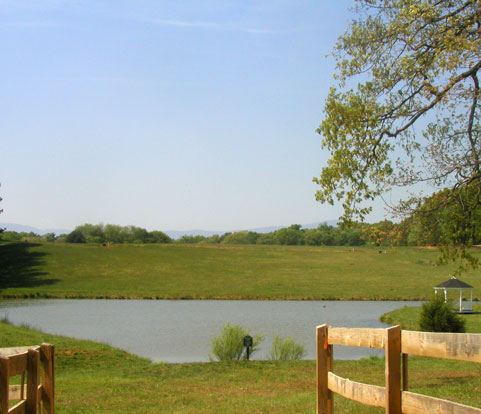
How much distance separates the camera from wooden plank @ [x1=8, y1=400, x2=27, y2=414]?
523 cm

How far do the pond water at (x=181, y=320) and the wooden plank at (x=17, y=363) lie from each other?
15175 millimetres

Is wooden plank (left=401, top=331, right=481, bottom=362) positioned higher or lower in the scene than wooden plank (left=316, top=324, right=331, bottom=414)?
higher

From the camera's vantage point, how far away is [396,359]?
518cm

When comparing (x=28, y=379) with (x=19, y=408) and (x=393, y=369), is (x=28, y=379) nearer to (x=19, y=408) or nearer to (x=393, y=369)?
(x=19, y=408)

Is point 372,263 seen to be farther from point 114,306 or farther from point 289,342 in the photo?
point 289,342

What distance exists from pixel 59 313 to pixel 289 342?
878 inches

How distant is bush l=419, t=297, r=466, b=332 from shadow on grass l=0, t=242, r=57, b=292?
41552mm

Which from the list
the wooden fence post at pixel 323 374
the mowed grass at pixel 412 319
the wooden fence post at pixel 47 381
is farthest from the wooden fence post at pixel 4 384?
the mowed grass at pixel 412 319

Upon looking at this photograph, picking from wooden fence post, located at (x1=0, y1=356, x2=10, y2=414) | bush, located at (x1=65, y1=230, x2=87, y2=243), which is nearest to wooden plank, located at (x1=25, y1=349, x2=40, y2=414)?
wooden fence post, located at (x1=0, y1=356, x2=10, y2=414)

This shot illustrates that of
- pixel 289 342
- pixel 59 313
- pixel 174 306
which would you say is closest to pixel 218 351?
pixel 289 342

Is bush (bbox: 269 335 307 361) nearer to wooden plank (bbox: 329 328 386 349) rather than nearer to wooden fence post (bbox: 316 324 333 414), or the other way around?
wooden fence post (bbox: 316 324 333 414)

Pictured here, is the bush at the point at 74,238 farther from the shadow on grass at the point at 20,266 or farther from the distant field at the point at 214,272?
the shadow on grass at the point at 20,266

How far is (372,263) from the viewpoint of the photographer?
76125 mm

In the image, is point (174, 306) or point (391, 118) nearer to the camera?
point (391, 118)
